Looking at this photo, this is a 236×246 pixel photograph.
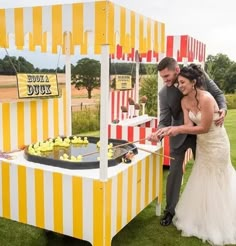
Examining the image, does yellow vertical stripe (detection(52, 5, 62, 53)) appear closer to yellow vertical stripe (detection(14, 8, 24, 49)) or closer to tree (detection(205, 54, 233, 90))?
yellow vertical stripe (detection(14, 8, 24, 49))

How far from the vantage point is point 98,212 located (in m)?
2.16

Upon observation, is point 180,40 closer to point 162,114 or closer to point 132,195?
point 162,114

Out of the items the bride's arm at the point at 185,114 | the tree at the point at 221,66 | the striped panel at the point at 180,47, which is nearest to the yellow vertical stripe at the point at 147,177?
the bride's arm at the point at 185,114

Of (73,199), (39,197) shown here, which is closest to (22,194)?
(39,197)

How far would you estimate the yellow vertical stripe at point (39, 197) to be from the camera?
7.75 feet

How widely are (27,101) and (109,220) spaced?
1.38 metres

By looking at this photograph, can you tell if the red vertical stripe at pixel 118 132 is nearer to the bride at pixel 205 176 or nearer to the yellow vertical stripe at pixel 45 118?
the yellow vertical stripe at pixel 45 118

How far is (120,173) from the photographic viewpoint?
2.31 m

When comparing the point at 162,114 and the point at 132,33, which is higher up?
the point at 132,33

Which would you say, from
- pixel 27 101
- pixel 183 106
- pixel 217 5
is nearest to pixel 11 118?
pixel 27 101

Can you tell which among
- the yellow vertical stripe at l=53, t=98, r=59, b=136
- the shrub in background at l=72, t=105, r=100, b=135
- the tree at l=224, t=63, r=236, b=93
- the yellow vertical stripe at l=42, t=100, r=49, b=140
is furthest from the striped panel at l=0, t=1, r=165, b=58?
the tree at l=224, t=63, r=236, b=93

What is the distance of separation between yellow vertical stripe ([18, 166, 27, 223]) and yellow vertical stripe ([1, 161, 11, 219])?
111mm

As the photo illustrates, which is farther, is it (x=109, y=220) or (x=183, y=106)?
(x=183, y=106)

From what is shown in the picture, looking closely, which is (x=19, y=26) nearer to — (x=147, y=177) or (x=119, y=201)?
(x=119, y=201)
